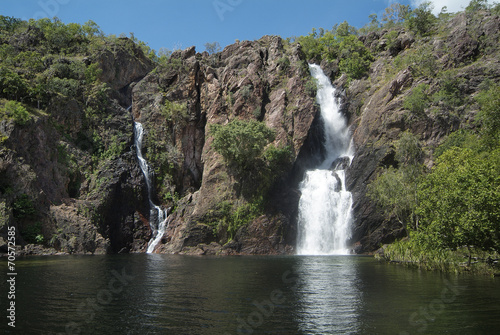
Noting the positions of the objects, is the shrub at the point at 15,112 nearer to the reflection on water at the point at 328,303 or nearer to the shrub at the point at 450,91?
the reflection on water at the point at 328,303

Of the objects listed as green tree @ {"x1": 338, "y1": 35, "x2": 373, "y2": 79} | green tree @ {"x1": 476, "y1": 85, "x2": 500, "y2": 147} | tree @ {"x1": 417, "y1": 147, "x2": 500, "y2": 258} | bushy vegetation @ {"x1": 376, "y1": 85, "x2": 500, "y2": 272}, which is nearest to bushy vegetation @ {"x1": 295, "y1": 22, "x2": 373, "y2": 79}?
green tree @ {"x1": 338, "y1": 35, "x2": 373, "y2": 79}

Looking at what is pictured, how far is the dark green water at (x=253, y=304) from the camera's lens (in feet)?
40.3

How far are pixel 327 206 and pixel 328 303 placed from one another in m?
37.6

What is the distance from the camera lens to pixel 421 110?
53.7 meters

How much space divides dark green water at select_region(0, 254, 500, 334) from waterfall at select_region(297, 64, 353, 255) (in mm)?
25557

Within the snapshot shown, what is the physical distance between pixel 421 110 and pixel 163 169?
141 ft

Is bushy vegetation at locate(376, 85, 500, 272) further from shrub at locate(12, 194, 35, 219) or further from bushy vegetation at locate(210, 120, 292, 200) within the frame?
shrub at locate(12, 194, 35, 219)

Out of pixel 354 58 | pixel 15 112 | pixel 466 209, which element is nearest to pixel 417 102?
pixel 354 58

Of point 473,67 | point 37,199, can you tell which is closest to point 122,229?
point 37,199

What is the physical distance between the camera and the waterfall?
167 ft

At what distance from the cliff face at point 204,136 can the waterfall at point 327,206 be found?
1472mm

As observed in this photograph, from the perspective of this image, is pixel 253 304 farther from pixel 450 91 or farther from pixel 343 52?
pixel 343 52

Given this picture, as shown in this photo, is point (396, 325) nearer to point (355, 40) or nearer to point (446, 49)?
point (446, 49)

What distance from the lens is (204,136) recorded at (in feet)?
228
